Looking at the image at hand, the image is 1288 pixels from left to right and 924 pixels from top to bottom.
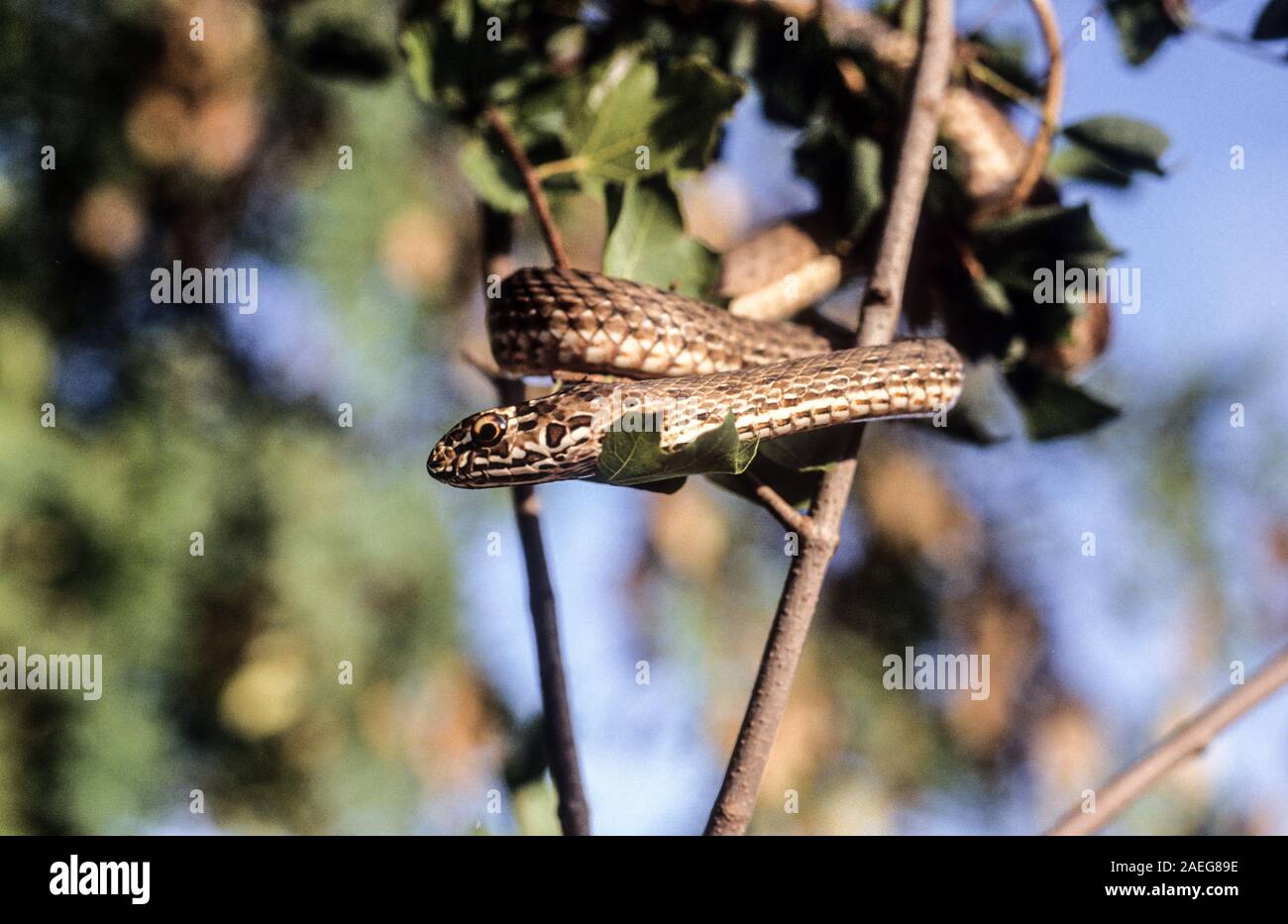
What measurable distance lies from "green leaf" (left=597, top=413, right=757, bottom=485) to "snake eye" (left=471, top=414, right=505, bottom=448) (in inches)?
24.5

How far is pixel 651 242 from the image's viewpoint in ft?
7.39

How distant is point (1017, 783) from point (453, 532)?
427 cm

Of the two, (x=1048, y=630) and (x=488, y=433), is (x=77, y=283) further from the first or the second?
(x=1048, y=630)

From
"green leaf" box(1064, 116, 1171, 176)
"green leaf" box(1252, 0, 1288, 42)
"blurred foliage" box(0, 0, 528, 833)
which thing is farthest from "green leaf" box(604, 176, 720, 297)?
"blurred foliage" box(0, 0, 528, 833)

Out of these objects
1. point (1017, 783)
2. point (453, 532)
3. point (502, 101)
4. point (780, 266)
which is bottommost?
point (1017, 783)

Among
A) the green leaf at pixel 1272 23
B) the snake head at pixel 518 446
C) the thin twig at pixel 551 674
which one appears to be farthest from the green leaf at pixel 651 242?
the green leaf at pixel 1272 23

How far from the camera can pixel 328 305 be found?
22.1ft

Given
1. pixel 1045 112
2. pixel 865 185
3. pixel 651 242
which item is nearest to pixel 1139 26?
pixel 1045 112

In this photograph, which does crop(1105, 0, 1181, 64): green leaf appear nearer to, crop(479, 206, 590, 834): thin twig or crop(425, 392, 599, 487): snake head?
crop(425, 392, 599, 487): snake head

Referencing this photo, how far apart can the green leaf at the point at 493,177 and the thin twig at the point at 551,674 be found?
2.18 ft

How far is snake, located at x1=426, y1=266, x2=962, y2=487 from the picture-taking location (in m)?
2.24
